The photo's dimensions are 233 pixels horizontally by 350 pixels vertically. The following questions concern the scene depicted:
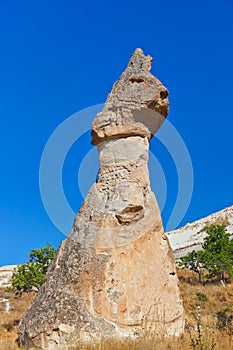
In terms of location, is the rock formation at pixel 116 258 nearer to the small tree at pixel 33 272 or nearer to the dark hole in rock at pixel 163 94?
the dark hole in rock at pixel 163 94

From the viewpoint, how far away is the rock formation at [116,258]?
27.0 feet

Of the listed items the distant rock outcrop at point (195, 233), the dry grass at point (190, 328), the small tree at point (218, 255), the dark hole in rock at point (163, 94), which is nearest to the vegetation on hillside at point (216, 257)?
the small tree at point (218, 255)

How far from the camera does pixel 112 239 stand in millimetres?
8938

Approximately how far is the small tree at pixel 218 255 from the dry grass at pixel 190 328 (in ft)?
5.56

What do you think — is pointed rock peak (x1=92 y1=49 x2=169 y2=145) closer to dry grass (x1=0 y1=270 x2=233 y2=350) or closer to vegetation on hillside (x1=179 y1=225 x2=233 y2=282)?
dry grass (x1=0 y1=270 x2=233 y2=350)

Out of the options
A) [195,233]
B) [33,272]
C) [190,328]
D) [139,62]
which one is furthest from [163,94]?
[195,233]

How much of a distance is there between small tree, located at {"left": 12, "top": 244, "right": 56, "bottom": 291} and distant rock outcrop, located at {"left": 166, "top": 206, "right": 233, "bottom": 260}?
20515mm

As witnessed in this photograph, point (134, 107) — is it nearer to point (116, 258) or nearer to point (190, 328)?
point (116, 258)

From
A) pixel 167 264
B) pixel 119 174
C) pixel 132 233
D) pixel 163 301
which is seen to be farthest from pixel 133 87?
pixel 163 301

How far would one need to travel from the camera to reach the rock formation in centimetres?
824

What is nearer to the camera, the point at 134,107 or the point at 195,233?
the point at 134,107

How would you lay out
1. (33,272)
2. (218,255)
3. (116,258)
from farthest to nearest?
(218,255)
(33,272)
(116,258)

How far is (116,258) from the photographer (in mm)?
8711

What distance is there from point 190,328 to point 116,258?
2775 millimetres
